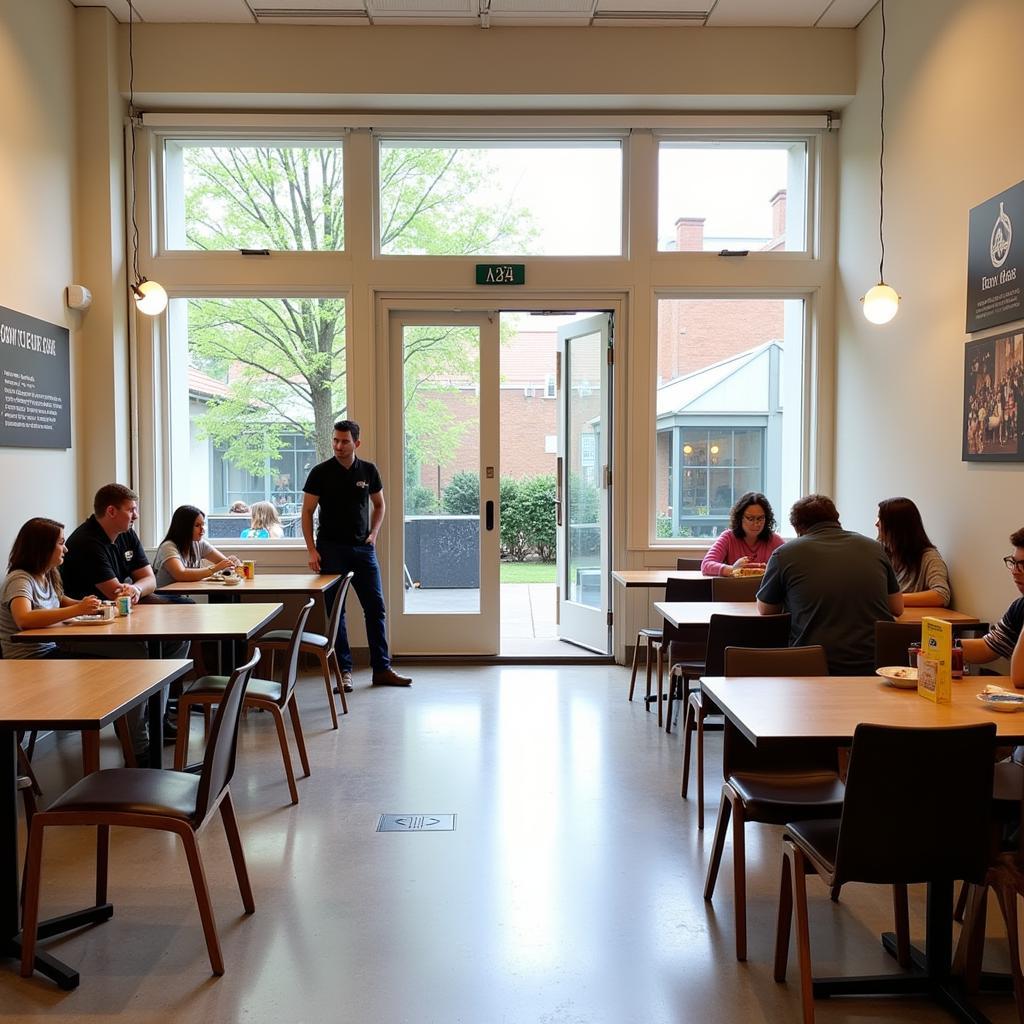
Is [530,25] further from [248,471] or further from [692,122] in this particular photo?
[248,471]

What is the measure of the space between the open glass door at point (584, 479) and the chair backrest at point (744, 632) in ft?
9.62

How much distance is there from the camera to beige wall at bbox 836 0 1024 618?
4281mm

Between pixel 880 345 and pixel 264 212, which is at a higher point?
pixel 264 212

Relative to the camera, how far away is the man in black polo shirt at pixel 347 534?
5.87 metres

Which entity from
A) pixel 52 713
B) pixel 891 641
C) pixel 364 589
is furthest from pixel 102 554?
pixel 891 641

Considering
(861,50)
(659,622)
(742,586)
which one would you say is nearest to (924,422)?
(742,586)

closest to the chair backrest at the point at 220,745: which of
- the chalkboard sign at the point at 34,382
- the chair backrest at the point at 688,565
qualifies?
the chalkboard sign at the point at 34,382

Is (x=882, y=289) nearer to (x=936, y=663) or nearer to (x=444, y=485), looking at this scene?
(x=936, y=663)

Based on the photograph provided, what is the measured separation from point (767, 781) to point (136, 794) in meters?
1.90

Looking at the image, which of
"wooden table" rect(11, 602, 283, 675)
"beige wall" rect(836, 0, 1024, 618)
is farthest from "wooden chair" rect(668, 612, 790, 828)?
"wooden table" rect(11, 602, 283, 675)

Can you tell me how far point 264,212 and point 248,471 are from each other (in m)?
1.90

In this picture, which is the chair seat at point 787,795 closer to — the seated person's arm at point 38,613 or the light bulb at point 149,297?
the seated person's arm at point 38,613

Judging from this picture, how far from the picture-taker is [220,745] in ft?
8.27

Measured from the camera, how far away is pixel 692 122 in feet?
20.8
